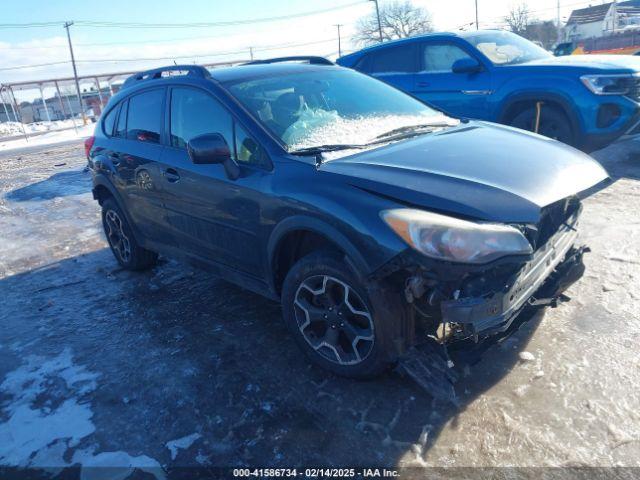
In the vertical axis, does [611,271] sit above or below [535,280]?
below

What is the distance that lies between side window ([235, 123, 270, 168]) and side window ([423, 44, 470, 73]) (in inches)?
190

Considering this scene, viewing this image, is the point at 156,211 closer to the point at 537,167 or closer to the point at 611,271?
the point at 537,167

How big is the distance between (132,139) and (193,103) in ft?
3.36

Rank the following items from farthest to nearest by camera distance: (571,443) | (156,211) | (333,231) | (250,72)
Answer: (156,211), (250,72), (333,231), (571,443)

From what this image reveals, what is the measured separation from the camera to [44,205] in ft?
27.9

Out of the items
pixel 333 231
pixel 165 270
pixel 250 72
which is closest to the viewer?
pixel 333 231

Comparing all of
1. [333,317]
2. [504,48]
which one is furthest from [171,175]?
[504,48]

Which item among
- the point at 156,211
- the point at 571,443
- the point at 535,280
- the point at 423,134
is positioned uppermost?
the point at 423,134

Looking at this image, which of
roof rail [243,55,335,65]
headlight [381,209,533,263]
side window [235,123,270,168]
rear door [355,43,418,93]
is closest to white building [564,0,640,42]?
rear door [355,43,418,93]

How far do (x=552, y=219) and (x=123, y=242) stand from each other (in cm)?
393

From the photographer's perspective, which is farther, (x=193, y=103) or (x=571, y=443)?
(x=193, y=103)

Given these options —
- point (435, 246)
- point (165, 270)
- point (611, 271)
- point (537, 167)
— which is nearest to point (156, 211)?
point (165, 270)

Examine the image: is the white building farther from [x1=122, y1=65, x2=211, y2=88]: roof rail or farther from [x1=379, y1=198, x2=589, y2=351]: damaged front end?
[x1=379, y1=198, x2=589, y2=351]: damaged front end

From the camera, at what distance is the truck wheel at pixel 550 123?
6142mm
